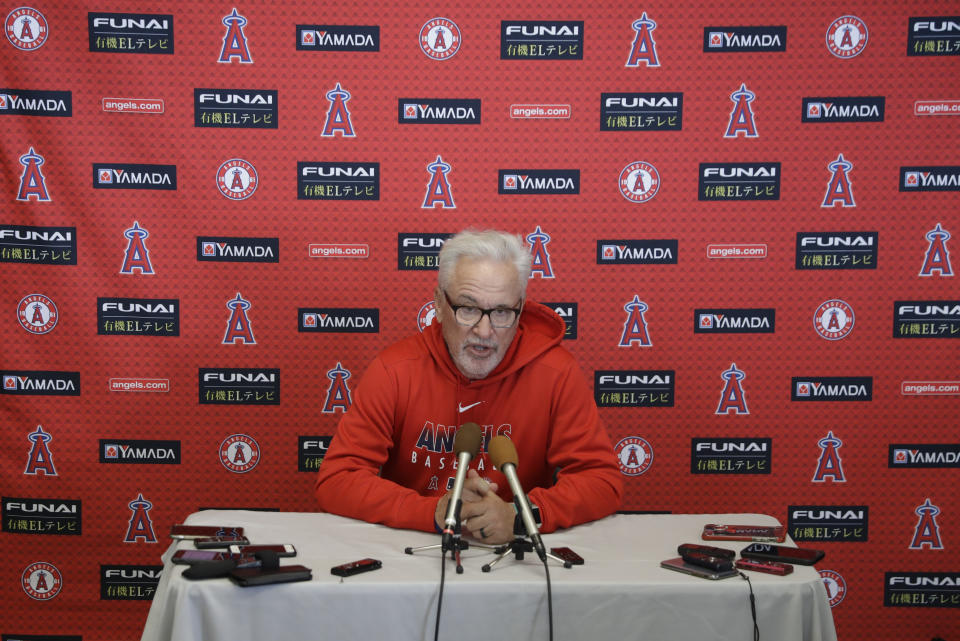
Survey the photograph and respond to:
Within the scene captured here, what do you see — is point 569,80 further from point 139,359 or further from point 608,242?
point 139,359

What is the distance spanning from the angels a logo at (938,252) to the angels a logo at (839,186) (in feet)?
1.15

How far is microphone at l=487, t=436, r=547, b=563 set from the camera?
1.44 meters

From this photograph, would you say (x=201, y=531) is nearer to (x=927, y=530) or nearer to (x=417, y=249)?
(x=417, y=249)

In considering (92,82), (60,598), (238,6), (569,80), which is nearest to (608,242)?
(569,80)

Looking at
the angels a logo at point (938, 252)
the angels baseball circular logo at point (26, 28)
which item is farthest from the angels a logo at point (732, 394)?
the angels baseball circular logo at point (26, 28)

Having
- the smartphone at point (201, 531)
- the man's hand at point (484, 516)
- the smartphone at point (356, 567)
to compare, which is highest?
the man's hand at point (484, 516)

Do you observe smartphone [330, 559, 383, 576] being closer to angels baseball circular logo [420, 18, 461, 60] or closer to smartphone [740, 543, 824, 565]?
smartphone [740, 543, 824, 565]

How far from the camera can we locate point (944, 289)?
3033 mm

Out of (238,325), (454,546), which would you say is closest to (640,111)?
(238,325)

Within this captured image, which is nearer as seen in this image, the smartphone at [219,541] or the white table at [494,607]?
the white table at [494,607]

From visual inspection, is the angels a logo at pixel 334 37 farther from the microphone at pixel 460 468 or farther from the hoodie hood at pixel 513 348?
the microphone at pixel 460 468

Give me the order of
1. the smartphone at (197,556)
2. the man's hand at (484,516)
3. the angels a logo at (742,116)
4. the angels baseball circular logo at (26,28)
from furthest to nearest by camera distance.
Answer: the angels a logo at (742,116) → the angels baseball circular logo at (26,28) → the man's hand at (484,516) → the smartphone at (197,556)

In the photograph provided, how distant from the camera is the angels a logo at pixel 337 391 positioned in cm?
308

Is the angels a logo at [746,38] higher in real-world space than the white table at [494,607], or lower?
higher
